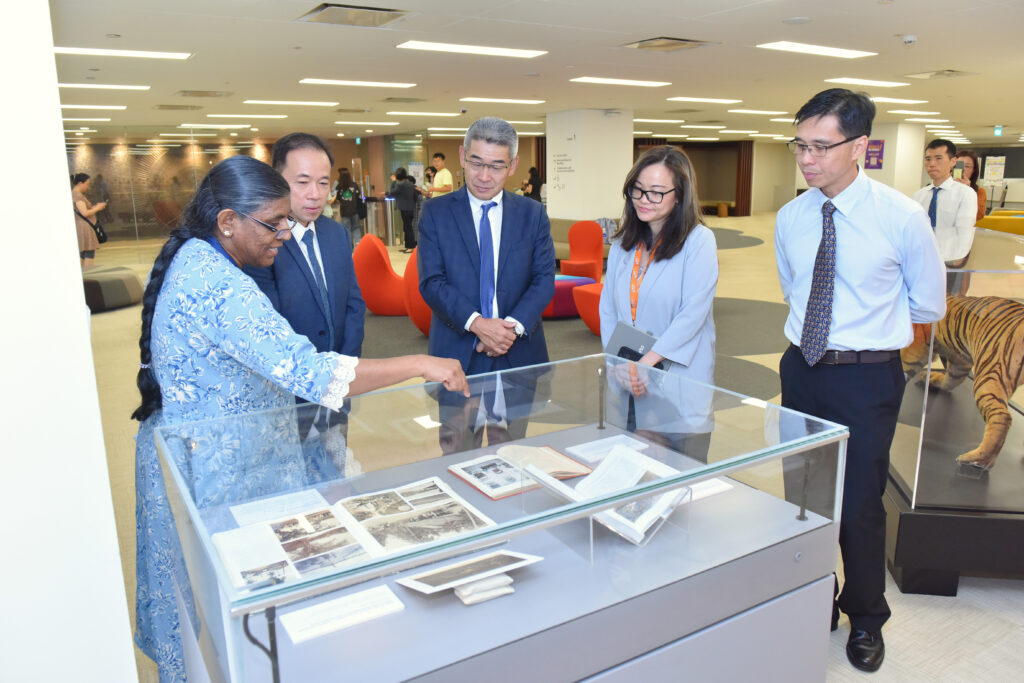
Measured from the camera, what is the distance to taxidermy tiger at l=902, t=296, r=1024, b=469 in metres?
3.04

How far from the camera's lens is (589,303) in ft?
26.2

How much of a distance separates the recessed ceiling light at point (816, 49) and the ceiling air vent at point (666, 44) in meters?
0.81

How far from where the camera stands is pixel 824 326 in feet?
8.12

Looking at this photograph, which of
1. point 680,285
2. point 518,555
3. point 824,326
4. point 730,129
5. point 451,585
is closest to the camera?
point 451,585

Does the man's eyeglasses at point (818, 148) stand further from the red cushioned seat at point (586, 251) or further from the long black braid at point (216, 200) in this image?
the red cushioned seat at point (586, 251)

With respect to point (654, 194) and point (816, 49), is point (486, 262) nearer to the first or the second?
point (654, 194)

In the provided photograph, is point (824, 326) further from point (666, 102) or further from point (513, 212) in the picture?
point (666, 102)

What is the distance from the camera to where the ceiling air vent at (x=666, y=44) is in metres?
8.30

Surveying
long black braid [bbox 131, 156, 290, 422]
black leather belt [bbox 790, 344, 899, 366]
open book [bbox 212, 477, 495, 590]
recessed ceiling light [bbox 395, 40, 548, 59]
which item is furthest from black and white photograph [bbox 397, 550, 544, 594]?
recessed ceiling light [bbox 395, 40, 548, 59]

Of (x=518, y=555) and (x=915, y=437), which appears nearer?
(x=518, y=555)

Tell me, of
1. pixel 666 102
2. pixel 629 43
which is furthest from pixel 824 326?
pixel 666 102

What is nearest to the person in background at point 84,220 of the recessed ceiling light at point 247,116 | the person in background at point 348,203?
the recessed ceiling light at point 247,116

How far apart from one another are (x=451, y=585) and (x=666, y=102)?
14698 millimetres

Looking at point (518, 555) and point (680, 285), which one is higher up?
point (680, 285)
